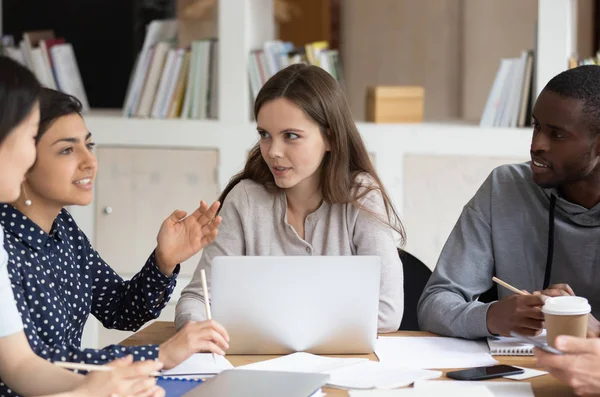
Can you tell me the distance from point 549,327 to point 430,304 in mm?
475

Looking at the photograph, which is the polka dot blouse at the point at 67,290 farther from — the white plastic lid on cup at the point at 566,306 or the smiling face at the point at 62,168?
the white plastic lid on cup at the point at 566,306

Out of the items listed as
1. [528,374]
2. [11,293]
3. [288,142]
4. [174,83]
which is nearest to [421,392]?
[528,374]

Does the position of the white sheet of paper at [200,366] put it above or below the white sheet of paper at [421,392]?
below

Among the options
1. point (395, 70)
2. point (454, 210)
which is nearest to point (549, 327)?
point (454, 210)

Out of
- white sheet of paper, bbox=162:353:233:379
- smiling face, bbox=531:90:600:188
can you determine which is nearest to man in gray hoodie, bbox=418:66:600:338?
smiling face, bbox=531:90:600:188

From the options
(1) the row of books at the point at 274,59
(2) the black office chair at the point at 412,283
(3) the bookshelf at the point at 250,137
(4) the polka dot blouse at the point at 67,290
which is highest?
(1) the row of books at the point at 274,59

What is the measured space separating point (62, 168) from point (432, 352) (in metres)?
0.87

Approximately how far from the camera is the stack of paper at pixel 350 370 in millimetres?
1670

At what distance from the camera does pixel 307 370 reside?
1753 mm

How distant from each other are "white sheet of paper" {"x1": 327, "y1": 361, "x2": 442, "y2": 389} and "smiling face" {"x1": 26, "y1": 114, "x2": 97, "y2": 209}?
681 millimetres

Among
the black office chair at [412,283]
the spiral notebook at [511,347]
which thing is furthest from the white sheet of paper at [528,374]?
the black office chair at [412,283]

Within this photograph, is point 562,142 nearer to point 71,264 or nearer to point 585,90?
point 585,90

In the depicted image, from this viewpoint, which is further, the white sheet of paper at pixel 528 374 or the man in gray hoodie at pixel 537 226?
the man in gray hoodie at pixel 537 226

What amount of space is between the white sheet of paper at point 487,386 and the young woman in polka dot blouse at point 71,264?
377 millimetres
